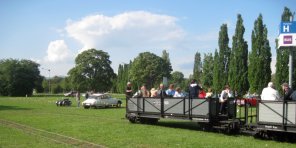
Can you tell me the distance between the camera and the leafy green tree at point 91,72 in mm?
82312

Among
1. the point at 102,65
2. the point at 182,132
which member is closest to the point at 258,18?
the point at 182,132

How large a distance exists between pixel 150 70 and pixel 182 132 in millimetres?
73481

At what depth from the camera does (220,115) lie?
1650 centimetres

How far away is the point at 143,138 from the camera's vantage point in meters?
14.4

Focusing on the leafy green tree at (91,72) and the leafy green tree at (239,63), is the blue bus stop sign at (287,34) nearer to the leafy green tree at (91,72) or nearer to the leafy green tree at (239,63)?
the leafy green tree at (239,63)

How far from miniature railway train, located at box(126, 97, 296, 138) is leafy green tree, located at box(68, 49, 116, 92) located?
62348 millimetres

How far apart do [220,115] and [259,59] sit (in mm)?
30819

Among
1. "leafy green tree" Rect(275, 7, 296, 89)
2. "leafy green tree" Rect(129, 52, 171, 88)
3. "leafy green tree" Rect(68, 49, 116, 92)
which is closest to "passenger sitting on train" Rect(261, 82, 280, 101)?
"leafy green tree" Rect(275, 7, 296, 89)

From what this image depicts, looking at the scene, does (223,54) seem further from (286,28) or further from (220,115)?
(220,115)

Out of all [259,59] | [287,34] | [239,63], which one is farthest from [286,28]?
[239,63]

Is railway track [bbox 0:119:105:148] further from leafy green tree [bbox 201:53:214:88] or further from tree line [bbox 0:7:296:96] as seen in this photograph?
leafy green tree [bbox 201:53:214:88]

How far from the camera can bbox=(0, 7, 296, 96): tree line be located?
45.7m

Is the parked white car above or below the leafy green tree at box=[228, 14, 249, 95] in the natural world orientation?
below

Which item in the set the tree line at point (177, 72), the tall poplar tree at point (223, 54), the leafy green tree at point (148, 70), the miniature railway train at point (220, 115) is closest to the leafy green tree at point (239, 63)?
the tree line at point (177, 72)
